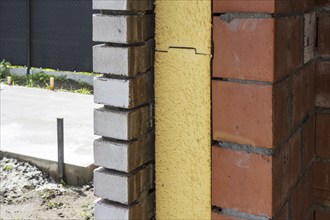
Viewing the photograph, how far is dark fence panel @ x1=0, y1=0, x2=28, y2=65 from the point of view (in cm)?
1102

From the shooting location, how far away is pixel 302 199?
1.44m

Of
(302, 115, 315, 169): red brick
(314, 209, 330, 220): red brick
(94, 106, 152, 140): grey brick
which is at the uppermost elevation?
(94, 106, 152, 140): grey brick

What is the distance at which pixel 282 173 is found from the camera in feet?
4.01

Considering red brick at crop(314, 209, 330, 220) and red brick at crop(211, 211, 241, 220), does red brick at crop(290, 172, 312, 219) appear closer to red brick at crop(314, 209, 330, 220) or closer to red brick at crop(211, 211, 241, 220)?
red brick at crop(314, 209, 330, 220)

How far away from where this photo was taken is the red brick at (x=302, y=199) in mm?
1354

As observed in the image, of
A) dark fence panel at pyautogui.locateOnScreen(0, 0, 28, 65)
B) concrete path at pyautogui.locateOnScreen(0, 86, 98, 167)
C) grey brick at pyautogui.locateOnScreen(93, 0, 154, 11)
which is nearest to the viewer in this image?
grey brick at pyautogui.locateOnScreen(93, 0, 154, 11)

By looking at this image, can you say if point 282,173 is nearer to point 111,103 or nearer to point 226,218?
point 226,218

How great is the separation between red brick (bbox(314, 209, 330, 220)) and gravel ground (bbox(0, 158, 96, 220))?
2.98 meters

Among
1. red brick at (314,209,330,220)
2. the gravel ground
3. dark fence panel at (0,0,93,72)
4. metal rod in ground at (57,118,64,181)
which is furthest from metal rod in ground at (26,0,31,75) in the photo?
red brick at (314,209,330,220)

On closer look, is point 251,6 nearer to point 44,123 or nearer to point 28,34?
point 44,123

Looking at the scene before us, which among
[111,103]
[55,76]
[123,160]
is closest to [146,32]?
[111,103]

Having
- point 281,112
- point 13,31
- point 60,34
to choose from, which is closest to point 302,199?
point 281,112

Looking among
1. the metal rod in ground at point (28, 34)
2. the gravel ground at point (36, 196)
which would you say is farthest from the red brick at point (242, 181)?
the metal rod in ground at point (28, 34)

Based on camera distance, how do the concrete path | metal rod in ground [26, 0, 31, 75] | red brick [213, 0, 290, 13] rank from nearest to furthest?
red brick [213, 0, 290, 13] → the concrete path → metal rod in ground [26, 0, 31, 75]
